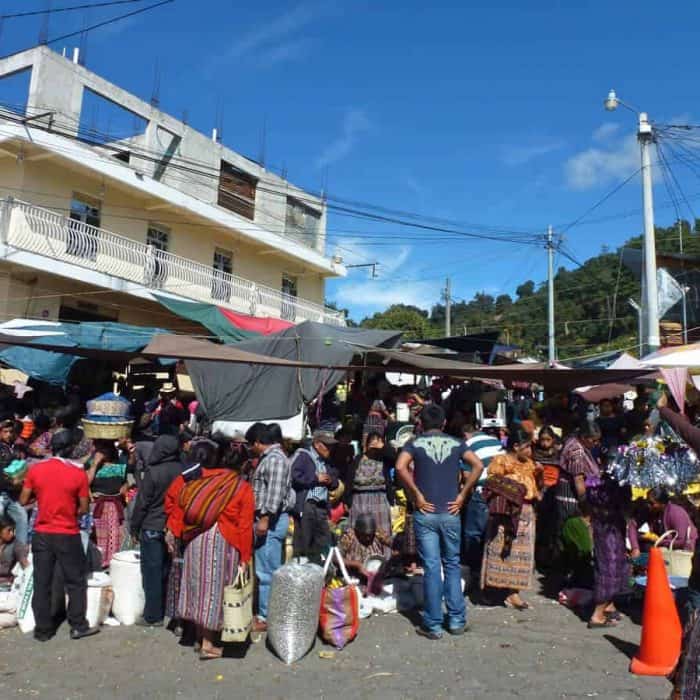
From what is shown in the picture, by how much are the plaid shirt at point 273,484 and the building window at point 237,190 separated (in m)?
17.2

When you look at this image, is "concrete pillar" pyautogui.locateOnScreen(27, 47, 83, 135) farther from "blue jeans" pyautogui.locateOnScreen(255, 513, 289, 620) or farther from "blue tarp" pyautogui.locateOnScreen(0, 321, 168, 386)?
"blue jeans" pyautogui.locateOnScreen(255, 513, 289, 620)

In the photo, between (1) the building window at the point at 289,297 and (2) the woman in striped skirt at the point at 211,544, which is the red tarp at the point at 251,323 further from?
(1) the building window at the point at 289,297

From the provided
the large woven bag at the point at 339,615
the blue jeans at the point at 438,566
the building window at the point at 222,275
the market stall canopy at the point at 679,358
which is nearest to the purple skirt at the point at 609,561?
the blue jeans at the point at 438,566

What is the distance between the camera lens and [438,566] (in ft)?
16.4

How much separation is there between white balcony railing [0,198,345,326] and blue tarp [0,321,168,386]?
4905 millimetres

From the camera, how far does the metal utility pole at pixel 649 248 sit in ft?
37.9

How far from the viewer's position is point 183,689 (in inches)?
161

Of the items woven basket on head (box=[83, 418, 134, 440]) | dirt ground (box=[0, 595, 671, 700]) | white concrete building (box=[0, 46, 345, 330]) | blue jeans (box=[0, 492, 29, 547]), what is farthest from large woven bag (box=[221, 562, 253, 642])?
white concrete building (box=[0, 46, 345, 330])

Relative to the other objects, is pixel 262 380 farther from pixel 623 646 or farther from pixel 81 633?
pixel 623 646

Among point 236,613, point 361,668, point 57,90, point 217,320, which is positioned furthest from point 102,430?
point 57,90

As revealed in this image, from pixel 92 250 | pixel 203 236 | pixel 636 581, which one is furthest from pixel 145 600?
pixel 203 236

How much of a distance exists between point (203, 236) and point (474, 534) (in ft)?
50.5

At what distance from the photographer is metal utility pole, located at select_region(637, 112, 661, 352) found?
11539 mm

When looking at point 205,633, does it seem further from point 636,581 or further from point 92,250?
point 92,250
